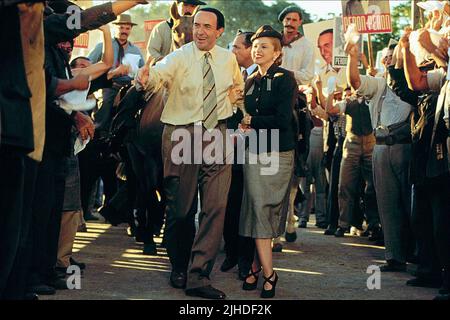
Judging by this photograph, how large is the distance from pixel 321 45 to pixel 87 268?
8651 mm

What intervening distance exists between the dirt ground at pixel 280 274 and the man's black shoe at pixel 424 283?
0.35 ft

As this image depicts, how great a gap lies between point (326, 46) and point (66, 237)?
9.12 m

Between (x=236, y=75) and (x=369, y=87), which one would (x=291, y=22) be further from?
(x=236, y=75)

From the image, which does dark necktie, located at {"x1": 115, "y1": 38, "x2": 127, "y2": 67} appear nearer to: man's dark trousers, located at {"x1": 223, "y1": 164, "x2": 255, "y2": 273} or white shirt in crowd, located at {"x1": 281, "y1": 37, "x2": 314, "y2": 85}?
white shirt in crowd, located at {"x1": 281, "y1": 37, "x2": 314, "y2": 85}

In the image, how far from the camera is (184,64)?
8859 millimetres

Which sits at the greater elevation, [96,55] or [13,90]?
[96,55]

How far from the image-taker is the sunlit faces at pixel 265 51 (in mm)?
8898

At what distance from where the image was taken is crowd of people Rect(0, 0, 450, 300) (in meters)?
6.19

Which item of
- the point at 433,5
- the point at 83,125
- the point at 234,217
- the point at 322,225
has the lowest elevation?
the point at 322,225

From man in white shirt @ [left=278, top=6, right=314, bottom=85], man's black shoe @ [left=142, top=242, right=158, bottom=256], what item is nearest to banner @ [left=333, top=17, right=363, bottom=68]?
man in white shirt @ [left=278, top=6, right=314, bottom=85]

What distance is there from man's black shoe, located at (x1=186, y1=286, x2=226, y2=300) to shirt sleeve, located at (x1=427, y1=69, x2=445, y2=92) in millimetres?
2557

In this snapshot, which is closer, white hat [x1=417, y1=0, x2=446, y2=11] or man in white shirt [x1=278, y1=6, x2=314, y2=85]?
white hat [x1=417, y1=0, x2=446, y2=11]

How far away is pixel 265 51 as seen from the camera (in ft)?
29.2

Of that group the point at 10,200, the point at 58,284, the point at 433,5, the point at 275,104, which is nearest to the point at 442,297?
the point at 275,104
